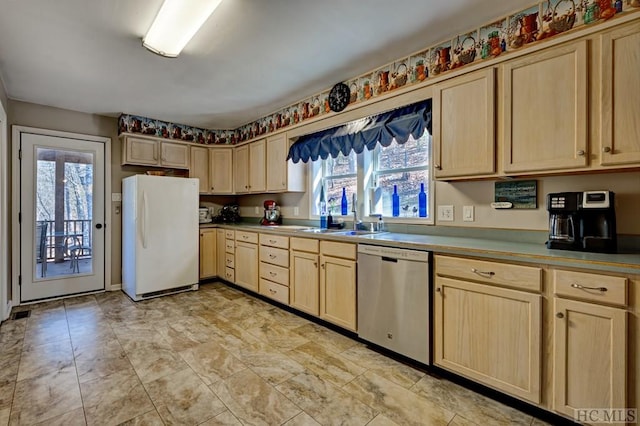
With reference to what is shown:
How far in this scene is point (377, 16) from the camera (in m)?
2.03

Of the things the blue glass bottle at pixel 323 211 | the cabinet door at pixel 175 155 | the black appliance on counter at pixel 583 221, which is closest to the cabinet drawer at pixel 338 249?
the blue glass bottle at pixel 323 211

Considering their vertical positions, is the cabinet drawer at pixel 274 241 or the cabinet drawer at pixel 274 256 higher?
the cabinet drawer at pixel 274 241

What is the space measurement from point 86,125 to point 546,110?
16.3 feet

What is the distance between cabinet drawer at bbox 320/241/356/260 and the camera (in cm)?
261

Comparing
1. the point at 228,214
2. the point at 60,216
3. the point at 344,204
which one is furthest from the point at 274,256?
the point at 60,216

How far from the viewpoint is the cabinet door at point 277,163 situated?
12.7ft

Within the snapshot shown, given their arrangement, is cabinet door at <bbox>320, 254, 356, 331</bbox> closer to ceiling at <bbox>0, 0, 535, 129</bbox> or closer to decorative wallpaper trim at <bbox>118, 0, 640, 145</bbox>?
decorative wallpaper trim at <bbox>118, 0, 640, 145</bbox>

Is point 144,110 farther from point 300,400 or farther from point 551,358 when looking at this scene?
point 551,358

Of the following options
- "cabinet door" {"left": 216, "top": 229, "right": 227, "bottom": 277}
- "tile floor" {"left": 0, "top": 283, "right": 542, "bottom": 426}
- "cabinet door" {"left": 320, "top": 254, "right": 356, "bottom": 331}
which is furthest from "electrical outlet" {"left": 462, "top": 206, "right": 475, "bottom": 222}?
"cabinet door" {"left": 216, "top": 229, "right": 227, "bottom": 277}

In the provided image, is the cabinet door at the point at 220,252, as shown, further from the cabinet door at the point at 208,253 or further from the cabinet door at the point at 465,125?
the cabinet door at the point at 465,125

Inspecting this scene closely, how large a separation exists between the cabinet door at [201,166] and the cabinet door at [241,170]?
429mm

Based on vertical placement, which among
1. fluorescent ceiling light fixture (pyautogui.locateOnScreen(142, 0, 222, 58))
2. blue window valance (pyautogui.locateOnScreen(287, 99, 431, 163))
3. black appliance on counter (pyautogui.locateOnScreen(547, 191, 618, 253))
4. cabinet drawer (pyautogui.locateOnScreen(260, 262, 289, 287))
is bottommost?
cabinet drawer (pyautogui.locateOnScreen(260, 262, 289, 287))

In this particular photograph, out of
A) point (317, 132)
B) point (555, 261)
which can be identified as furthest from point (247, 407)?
point (317, 132)

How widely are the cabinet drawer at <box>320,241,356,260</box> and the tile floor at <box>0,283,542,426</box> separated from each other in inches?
29.0
